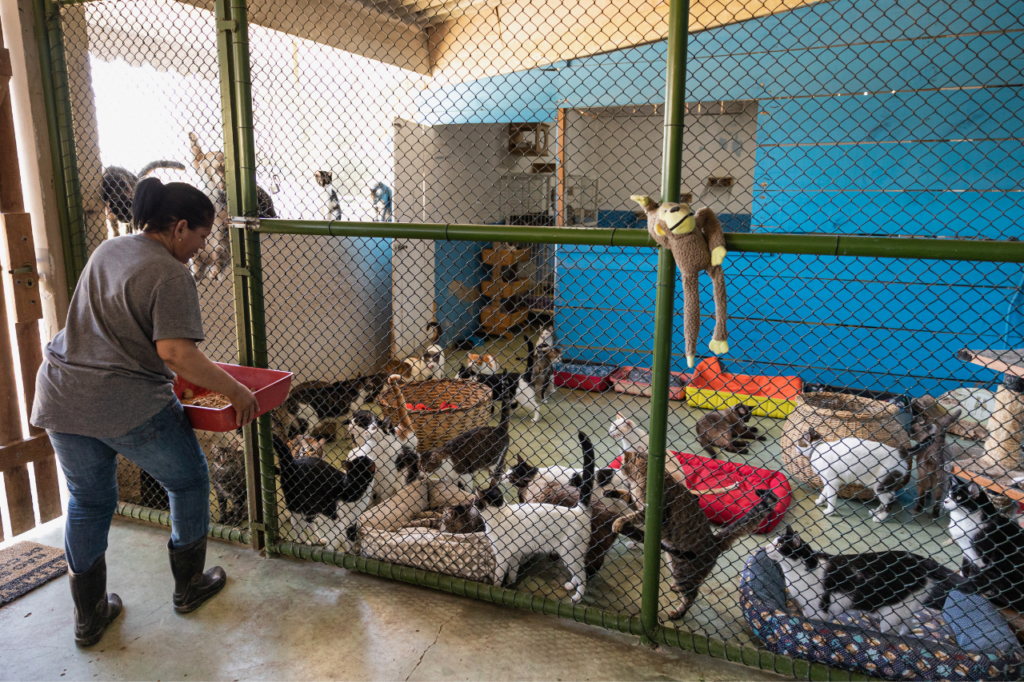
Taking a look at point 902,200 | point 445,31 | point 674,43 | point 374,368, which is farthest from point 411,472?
point 902,200

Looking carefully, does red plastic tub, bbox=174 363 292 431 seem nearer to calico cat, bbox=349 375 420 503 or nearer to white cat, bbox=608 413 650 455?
calico cat, bbox=349 375 420 503

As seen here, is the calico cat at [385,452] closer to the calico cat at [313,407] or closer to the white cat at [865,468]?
the calico cat at [313,407]

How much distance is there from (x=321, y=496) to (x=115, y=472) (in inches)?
40.0

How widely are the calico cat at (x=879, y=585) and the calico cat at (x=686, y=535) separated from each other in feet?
1.03

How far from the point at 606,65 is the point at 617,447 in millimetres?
3841

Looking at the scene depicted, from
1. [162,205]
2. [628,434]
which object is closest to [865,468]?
[628,434]

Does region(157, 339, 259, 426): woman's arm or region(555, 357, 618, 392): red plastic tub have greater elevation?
region(157, 339, 259, 426): woman's arm

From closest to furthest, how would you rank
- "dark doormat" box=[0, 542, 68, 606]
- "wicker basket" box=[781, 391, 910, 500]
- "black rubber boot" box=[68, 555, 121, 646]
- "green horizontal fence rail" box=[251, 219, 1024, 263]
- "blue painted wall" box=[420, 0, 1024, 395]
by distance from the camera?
1. "green horizontal fence rail" box=[251, 219, 1024, 263]
2. "black rubber boot" box=[68, 555, 121, 646]
3. "dark doormat" box=[0, 542, 68, 606]
4. "wicker basket" box=[781, 391, 910, 500]
5. "blue painted wall" box=[420, 0, 1024, 395]

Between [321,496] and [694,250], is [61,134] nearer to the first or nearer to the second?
[321,496]

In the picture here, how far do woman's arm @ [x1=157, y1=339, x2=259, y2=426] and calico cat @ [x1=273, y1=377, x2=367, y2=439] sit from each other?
221cm

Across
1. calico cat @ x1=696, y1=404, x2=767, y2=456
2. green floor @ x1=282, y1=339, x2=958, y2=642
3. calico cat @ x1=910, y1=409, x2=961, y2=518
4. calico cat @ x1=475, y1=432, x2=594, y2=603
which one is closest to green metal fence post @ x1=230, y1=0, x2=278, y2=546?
calico cat @ x1=475, y1=432, x2=594, y2=603

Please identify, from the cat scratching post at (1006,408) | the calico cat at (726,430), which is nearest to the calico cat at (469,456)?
the calico cat at (726,430)

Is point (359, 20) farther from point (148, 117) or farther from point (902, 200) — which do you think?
point (902, 200)

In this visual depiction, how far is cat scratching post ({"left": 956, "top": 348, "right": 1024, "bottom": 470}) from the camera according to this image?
11.6 feet
